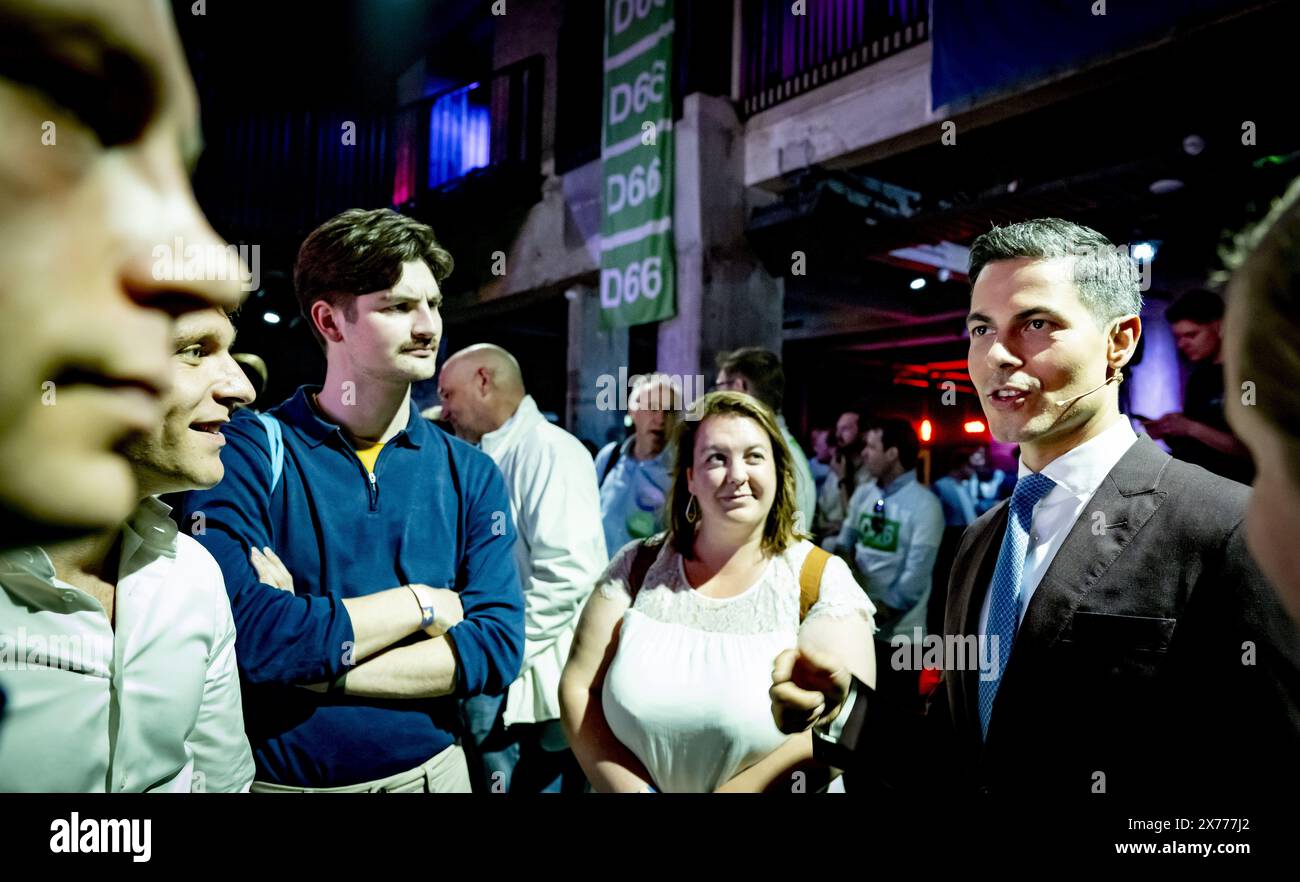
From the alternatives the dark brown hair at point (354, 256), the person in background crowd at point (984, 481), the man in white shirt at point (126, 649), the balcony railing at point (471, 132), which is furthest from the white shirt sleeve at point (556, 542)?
the person in background crowd at point (984, 481)

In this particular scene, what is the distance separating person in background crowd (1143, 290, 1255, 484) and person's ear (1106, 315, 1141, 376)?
4.41 ft

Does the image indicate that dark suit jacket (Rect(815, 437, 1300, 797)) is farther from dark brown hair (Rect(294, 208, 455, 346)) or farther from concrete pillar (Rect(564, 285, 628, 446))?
concrete pillar (Rect(564, 285, 628, 446))

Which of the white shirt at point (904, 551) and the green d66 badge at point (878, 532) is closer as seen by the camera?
the white shirt at point (904, 551)

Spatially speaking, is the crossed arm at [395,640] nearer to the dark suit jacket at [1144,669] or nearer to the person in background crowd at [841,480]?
the dark suit jacket at [1144,669]

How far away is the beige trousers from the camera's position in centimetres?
156

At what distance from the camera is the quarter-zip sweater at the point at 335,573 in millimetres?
1469

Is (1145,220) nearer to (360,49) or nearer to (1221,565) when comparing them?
(1221,565)

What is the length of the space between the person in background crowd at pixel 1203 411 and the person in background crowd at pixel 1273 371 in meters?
2.29

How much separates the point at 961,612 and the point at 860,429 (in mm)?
3394

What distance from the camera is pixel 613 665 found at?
6.23 ft

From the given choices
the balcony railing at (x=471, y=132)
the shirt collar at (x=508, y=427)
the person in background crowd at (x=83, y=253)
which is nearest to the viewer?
the person in background crowd at (x=83, y=253)

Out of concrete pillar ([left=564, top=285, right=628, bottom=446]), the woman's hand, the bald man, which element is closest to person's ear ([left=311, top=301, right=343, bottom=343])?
the woman's hand

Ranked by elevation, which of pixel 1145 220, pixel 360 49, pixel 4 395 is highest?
pixel 360 49
